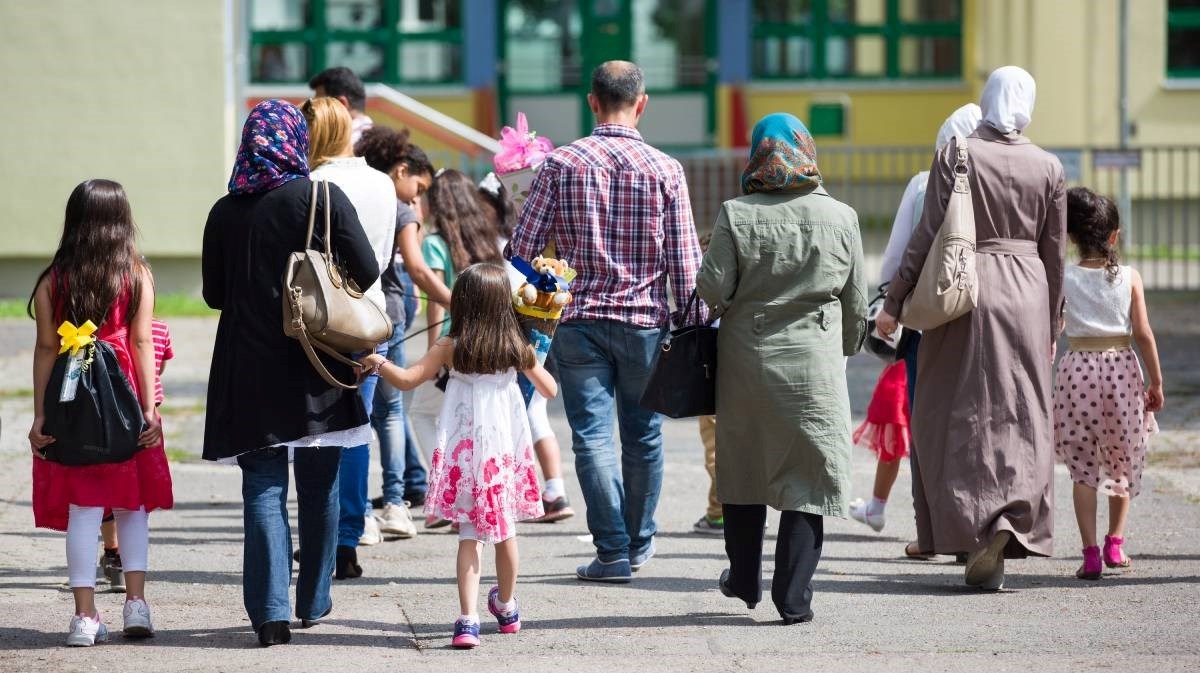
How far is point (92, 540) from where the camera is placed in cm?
562

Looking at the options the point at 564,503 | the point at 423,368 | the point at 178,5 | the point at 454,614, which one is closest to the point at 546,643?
the point at 454,614

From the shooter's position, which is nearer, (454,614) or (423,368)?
(423,368)

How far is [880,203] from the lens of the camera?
19.8m

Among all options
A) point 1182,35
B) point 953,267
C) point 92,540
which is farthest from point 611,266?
point 1182,35

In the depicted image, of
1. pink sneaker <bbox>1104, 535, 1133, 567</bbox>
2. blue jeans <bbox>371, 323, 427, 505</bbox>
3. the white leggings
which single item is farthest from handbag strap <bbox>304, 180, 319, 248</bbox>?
pink sneaker <bbox>1104, 535, 1133, 567</bbox>

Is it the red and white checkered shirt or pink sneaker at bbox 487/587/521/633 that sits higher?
the red and white checkered shirt

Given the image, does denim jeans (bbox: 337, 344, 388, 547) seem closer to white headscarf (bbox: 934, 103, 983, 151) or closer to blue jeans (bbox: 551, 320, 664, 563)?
blue jeans (bbox: 551, 320, 664, 563)

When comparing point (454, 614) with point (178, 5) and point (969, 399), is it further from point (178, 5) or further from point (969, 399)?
point (178, 5)

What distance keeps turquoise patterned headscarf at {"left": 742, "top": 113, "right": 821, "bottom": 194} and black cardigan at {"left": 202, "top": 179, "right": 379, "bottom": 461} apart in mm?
1443

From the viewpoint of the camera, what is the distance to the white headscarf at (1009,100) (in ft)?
20.5

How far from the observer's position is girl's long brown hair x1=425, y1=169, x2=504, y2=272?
7605mm

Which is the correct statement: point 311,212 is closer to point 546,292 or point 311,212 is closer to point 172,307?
point 546,292

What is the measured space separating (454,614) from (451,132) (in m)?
12.4

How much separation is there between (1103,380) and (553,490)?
270cm
